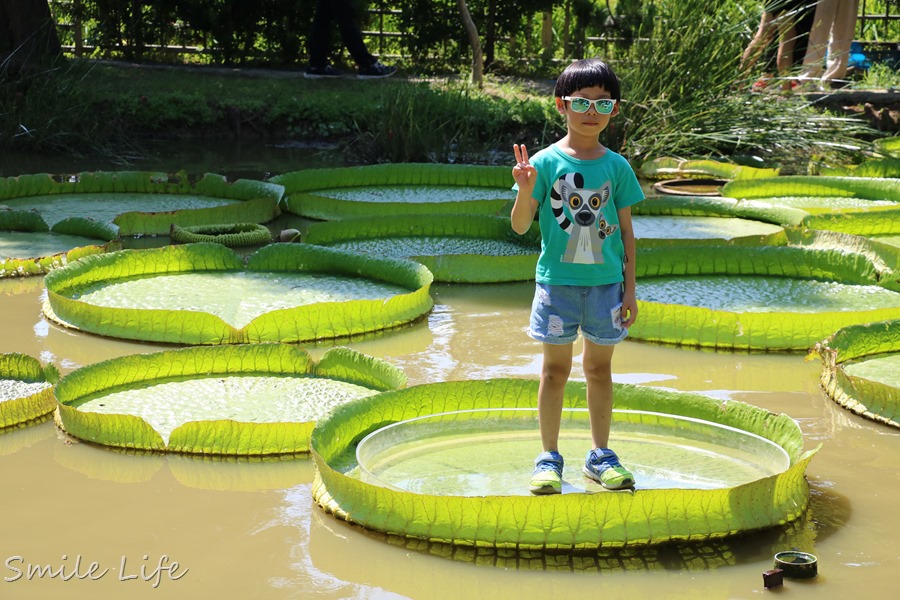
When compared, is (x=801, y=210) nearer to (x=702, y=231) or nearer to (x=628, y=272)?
(x=702, y=231)

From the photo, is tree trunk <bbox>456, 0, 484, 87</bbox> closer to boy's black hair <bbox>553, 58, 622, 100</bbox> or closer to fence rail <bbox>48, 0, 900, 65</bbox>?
fence rail <bbox>48, 0, 900, 65</bbox>

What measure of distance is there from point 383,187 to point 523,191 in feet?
16.5

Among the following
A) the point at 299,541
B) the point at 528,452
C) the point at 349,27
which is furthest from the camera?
the point at 349,27

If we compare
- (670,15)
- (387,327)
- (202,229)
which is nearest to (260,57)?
(670,15)

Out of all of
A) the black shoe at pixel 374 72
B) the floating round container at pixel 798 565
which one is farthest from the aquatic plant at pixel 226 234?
the black shoe at pixel 374 72

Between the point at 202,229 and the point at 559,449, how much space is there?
11.5 feet

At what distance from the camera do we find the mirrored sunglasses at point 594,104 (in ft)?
9.87

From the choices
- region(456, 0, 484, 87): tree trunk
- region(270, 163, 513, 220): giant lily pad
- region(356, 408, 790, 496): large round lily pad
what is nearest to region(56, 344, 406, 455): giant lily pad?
region(356, 408, 790, 496): large round lily pad

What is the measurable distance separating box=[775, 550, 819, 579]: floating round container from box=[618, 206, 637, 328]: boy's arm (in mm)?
688

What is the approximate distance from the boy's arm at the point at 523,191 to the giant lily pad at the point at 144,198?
4018mm

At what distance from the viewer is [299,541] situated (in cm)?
295

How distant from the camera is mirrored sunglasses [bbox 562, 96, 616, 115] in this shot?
9.87ft

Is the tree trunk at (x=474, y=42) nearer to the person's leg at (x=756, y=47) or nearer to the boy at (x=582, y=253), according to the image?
the person's leg at (x=756, y=47)

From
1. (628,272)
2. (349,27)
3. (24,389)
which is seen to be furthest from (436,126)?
(628,272)
